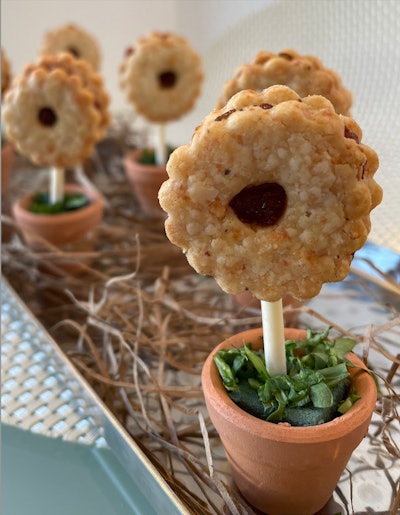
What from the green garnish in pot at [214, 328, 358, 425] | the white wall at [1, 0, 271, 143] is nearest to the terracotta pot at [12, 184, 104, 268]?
the green garnish in pot at [214, 328, 358, 425]

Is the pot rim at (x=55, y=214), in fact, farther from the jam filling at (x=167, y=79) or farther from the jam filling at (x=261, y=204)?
the jam filling at (x=261, y=204)

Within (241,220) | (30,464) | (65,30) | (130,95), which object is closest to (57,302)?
(30,464)

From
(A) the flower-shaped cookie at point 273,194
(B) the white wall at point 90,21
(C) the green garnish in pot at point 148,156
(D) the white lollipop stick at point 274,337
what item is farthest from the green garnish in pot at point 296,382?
(B) the white wall at point 90,21

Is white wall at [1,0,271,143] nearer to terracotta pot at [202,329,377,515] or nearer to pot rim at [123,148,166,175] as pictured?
pot rim at [123,148,166,175]

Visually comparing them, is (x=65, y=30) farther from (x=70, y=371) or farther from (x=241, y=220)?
(x=241, y=220)

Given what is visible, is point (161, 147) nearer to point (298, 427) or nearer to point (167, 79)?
point (167, 79)

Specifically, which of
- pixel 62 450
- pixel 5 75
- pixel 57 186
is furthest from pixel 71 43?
pixel 62 450
